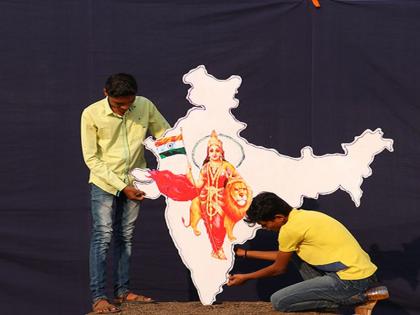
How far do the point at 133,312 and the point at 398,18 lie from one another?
230 centimetres

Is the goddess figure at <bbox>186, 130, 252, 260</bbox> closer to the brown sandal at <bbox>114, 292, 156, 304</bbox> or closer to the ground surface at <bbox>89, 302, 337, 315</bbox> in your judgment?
the ground surface at <bbox>89, 302, 337, 315</bbox>

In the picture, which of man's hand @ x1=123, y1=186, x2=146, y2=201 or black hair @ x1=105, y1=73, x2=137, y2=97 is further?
man's hand @ x1=123, y1=186, x2=146, y2=201

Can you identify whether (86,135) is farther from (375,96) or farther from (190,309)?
(375,96)

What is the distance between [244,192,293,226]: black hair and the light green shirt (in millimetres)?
686

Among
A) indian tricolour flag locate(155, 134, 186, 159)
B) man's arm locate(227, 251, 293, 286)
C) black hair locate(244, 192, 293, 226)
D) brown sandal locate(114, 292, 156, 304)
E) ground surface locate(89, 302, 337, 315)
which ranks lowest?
ground surface locate(89, 302, 337, 315)

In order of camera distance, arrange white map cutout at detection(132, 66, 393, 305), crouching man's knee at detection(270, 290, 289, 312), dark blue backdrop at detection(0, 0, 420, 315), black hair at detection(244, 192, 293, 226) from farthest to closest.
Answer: dark blue backdrop at detection(0, 0, 420, 315) < white map cutout at detection(132, 66, 393, 305) < crouching man's knee at detection(270, 290, 289, 312) < black hair at detection(244, 192, 293, 226)

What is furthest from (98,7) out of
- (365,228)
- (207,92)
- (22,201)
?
(365,228)

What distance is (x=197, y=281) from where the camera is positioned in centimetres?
437

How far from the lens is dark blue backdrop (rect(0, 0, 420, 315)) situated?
483cm

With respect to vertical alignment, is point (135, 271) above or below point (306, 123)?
below

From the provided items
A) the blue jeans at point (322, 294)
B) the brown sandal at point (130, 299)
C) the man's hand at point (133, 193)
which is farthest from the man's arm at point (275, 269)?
the man's hand at point (133, 193)

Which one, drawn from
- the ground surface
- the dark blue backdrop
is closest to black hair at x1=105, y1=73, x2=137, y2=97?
the dark blue backdrop

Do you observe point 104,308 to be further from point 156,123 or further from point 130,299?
point 156,123

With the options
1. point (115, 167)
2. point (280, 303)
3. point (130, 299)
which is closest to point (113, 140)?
point (115, 167)
